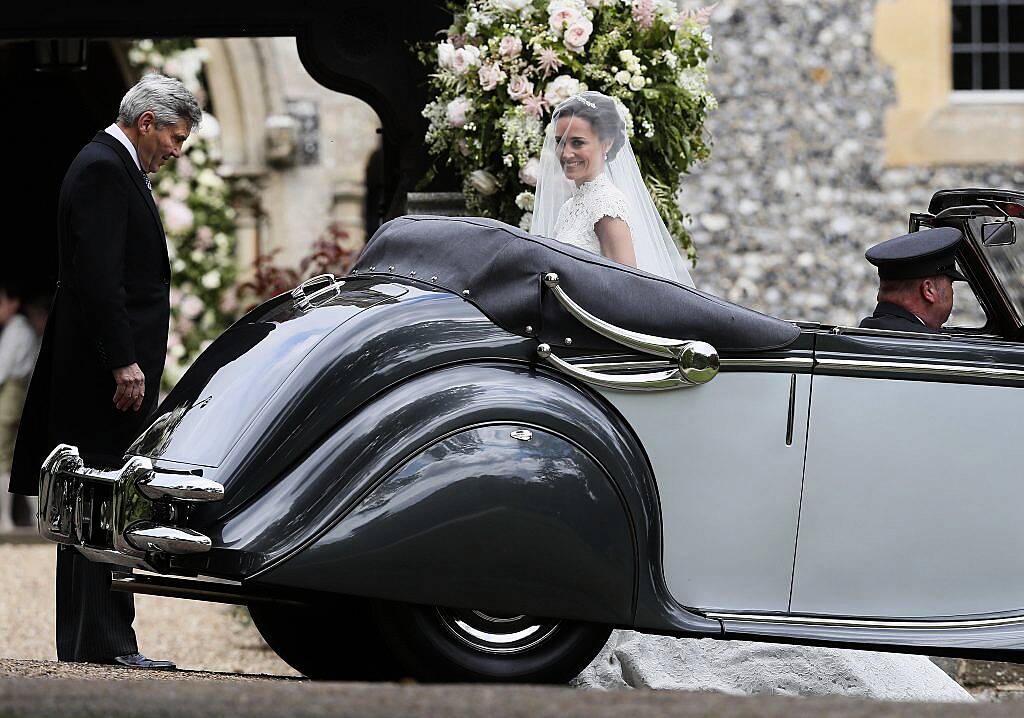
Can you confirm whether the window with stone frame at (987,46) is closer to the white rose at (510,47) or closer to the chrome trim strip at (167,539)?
the white rose at (510,47)

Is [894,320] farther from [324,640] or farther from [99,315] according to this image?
[99,315]

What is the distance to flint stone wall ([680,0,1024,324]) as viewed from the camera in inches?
477

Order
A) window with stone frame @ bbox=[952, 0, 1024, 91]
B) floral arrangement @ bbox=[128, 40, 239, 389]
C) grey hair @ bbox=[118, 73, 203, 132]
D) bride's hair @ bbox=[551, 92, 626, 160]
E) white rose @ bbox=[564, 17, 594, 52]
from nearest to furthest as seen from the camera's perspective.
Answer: grey hair @ bbox=[118, 73, 203, 132] < bride's hair @ bbox=[551, 92, 626, 160] < white rose @ bbox=[564, 17, 594, 52] < window with stone frame @ bbox=[952, 0, 1024, 91] < floral arrangement @ bbox=[128, 40, 239, 389]

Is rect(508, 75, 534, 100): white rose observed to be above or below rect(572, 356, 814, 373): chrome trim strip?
above

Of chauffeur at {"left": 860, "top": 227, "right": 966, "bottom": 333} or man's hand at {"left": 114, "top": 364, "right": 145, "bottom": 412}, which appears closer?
chauffeur at {"left": 860, "top": 227, "right": 966, "bottom": 333}

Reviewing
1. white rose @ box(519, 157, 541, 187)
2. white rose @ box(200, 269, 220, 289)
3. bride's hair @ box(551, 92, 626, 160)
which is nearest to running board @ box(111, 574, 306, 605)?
bride's hair @ box(551, 92, 626, 160)

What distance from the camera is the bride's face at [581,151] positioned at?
244 inches

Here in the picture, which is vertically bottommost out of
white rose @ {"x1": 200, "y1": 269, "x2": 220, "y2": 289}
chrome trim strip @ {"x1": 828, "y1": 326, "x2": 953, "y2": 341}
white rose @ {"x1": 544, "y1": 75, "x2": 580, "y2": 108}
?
white rose @ {"x1": 200, "y1": 269, "x2": 220, "y2": 289}

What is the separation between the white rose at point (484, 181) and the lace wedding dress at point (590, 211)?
3.28ft

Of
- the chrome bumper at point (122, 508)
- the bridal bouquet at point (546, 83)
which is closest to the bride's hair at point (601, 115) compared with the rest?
the bridal bouquet at point (546, 83)

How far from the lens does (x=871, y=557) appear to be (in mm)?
5023

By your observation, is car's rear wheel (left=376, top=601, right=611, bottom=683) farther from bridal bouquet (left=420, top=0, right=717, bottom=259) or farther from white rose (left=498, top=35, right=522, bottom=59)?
white rose (left=498, top=35, right=522, bottom=59)

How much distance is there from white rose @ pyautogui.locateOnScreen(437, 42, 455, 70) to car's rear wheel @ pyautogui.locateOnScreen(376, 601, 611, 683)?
9.65ft

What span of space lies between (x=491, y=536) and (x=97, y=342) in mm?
1878
